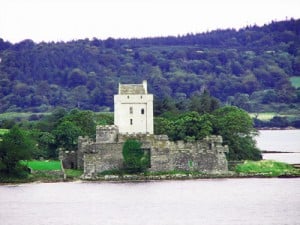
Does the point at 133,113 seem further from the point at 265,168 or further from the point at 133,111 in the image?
the point at 265,168

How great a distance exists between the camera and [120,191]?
7381 centimetres

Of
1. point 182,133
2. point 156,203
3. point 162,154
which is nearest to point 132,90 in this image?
point 182,133

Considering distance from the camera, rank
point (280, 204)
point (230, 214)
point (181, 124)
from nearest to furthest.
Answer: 1. point (230, 214)
2. point (280, 204)
3. point (181, 124)

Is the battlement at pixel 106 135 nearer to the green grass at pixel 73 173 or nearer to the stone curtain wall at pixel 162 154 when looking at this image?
the stone curtain wall at pixel 162 154

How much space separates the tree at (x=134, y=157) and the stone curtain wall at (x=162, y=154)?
1.18ft

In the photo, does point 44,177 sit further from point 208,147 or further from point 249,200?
point 249,200

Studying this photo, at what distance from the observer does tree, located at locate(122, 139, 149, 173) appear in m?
79.4

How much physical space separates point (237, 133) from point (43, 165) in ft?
52.4

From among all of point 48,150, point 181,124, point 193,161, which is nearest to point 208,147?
point 193,161

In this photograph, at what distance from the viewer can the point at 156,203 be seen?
223 ft

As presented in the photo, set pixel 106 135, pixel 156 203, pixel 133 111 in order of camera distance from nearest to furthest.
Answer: pixel 156 203
pixel 106 135
pixel 133 111

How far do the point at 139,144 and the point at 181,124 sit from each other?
8495 mm

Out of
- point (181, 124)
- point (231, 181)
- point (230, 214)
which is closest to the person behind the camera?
point (230, 214)

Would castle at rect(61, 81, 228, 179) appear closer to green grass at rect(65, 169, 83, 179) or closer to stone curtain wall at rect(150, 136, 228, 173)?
stone curtain wall at rect(150, 136, 228, 173)
